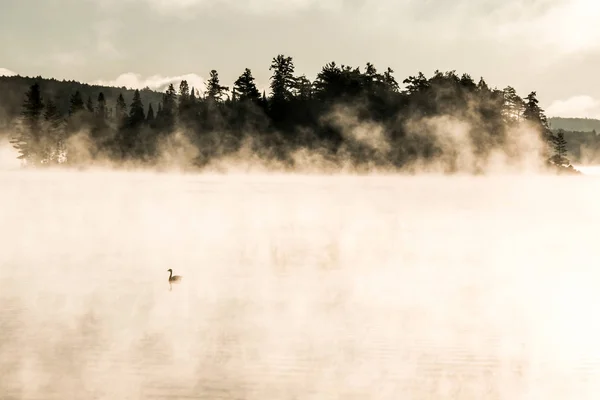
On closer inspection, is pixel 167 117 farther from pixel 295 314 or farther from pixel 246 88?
pixel 295 314

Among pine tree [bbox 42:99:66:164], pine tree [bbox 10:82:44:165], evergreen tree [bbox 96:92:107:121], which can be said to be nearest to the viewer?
pine tree [bbox 10:82:44:165]

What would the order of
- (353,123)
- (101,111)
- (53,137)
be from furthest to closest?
(101,111)
(53,137)
(353,123)

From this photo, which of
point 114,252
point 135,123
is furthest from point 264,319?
point 135,123

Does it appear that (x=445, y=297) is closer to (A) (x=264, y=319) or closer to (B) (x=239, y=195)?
(A) (x=264, y=319)

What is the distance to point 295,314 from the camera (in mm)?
11734

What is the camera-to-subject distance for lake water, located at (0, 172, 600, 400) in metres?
8.15

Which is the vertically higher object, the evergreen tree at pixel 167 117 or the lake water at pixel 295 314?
the evergreen tree at pixel 167 117

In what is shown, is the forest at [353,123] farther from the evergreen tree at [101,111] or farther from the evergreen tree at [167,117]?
the evergreen tree at [101,111]

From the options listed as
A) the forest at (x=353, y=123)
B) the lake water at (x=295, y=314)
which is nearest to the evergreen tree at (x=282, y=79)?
the forest at (x=353, y=123)

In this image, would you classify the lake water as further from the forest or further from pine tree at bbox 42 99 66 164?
pine tree at bbox 42 99 66 164

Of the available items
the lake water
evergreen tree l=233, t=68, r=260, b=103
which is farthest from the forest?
the lake water

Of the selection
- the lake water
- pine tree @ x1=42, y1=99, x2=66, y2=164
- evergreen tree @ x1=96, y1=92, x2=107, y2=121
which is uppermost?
evergreen tree @ x1=96, y1=92, x2=107, y2=121

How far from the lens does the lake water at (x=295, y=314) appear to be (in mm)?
8148

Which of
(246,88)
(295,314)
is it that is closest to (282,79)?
(246,88)
